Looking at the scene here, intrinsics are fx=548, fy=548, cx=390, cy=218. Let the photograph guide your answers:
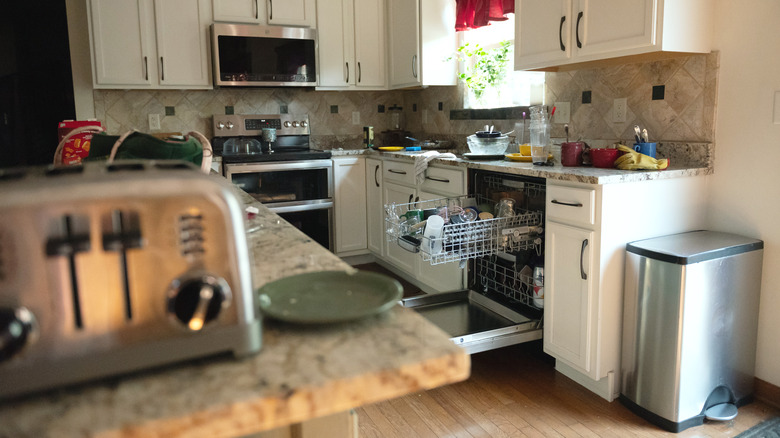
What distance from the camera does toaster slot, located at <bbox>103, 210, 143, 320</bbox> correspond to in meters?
0.58

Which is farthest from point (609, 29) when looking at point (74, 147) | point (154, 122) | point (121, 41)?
point (154, 122)

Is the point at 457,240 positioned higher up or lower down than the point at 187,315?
lower down

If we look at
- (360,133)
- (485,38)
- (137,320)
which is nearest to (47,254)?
(137,320)

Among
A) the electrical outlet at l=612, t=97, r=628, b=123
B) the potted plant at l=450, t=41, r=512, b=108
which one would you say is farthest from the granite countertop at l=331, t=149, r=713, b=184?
the potted plant at l=450, t=41, r=512, b=108

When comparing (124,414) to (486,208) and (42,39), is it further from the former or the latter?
(42,39)

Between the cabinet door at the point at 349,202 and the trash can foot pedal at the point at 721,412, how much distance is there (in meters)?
2.64

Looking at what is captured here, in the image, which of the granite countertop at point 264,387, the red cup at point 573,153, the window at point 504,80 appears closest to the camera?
the granite countertop at point 264,387

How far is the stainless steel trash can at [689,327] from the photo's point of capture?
193cm

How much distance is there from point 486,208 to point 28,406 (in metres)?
2.30

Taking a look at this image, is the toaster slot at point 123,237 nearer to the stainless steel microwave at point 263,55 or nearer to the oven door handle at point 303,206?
the oven door handle at point 303,206

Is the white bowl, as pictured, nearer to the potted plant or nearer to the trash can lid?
the potted plant

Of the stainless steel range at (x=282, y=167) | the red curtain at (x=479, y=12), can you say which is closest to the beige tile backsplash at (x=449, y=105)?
the stainless steel range at (x=282, y=167)

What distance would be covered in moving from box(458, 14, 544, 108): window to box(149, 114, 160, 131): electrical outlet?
2.26 meters

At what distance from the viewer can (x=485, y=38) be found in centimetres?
376
